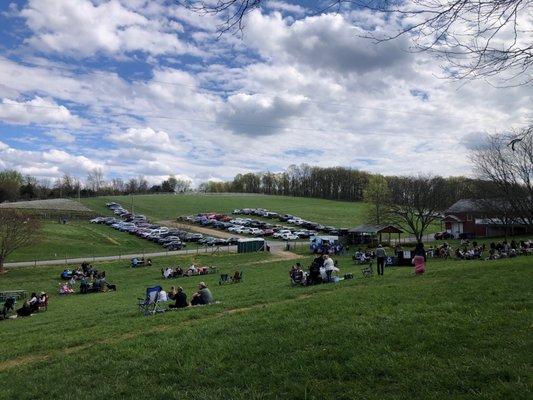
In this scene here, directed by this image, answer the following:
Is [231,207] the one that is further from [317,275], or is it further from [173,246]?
[317,275]

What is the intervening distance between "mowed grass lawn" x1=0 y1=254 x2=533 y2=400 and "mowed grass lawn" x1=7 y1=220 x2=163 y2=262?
120ft

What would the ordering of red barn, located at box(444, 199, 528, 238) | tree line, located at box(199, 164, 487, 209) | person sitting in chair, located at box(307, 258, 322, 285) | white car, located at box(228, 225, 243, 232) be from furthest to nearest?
tree line, located at box(199, 164, 487, 209)
white car, located at box(228, 225, 243, 232)
red barn, located at box(444, 199, 528, 238)
person sitting in chair, located at box(307, 258, 322, 285)

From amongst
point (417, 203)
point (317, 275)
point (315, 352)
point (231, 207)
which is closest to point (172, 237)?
point (417, 203)

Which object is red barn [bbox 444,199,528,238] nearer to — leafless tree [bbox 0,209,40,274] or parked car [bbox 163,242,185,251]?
parked car [bbox 163,242,185,251]

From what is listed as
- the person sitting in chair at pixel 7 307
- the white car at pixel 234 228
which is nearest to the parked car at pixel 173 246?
the white car at pixel 234 228

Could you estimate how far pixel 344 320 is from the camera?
8.44m

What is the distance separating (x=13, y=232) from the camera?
38.9m

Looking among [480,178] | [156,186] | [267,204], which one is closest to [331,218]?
[267,204]

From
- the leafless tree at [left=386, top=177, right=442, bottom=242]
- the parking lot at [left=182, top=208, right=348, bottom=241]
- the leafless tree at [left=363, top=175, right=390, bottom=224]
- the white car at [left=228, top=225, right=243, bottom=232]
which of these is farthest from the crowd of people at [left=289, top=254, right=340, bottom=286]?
the white car at [left=228, top=225, right=243, bottom=232]

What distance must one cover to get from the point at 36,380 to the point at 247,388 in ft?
12.6

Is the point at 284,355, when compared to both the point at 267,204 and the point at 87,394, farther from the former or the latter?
the point at 267,204

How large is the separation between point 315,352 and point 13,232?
128ft

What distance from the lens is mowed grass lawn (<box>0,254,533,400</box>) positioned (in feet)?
17.7

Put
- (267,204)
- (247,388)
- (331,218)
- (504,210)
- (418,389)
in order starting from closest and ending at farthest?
1. (418,389)
2. (247,388)
3. (504,210)
4. (331,218)
5. (267,204)
